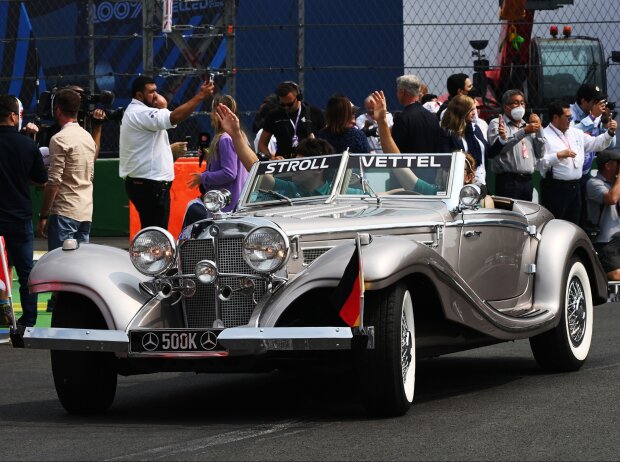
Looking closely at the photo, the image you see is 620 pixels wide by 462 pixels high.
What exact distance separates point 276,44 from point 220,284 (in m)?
11.1

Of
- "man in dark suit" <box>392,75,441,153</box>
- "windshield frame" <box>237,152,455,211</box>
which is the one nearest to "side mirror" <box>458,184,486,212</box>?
"windshield frame" <box>237,152,455,211</box>

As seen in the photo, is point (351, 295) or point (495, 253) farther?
point (495, 253)

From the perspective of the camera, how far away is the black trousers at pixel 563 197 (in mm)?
13703

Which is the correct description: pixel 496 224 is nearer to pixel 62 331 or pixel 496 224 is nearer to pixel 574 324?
pixel 574 324

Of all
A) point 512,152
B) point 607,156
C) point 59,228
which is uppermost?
point 512,152

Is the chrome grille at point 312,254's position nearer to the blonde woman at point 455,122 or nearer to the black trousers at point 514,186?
the blonde woman at point 455,122

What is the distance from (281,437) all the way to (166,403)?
1.48 meters

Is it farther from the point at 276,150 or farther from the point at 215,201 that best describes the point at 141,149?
the point at 215,201

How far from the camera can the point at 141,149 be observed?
38.9 feet

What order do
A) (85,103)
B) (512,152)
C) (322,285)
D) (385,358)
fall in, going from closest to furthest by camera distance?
(385,358), (322,285), (512,152), (85,103)

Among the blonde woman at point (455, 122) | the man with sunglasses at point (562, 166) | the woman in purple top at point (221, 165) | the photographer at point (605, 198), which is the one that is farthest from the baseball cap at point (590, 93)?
the woman in purple top at point (221, 165)

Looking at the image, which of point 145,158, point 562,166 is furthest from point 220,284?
point 562,166

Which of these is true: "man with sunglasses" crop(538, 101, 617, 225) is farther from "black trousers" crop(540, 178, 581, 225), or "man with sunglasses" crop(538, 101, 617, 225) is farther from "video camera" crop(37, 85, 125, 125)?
"video camera" crop(37, 85, 125, 125)

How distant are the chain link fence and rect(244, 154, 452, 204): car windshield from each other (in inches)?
304
